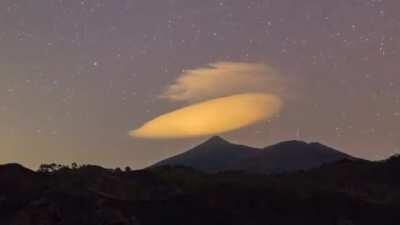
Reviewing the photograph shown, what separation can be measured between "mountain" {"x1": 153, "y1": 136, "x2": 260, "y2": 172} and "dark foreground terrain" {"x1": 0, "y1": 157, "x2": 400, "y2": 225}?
351 feet

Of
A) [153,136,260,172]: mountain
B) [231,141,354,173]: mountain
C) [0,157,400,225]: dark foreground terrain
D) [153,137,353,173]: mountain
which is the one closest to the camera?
[0,157,400,225]: dark foreground terrain

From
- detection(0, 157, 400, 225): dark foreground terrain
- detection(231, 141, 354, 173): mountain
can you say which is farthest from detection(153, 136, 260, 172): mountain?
detection(0, 157, 400, 225): dark foreground terrain

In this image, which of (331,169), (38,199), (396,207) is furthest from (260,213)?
(331,169)

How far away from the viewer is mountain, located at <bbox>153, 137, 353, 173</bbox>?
144250 mm

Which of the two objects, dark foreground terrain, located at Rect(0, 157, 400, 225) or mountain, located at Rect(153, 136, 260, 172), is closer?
dark foreground terrain, located at Rect(0, 157, 400, 225)

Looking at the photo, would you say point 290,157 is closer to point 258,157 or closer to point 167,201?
point 258,157

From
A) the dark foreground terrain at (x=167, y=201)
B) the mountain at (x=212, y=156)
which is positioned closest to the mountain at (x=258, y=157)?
the mountain at (x=212, y=156)

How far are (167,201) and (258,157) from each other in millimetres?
117306

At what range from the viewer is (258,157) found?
159875 mm

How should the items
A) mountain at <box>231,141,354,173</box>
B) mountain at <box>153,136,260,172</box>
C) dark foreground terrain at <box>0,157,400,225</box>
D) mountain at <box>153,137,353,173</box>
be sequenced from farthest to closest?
1. mountain at <box>153,136,260,172</box>
2. mountain at <box>153,137,353,173</box>
3. mountain at <box>231,141,354,173</box>
4. dark foreground terrain at <box>0,157,400,225</box>

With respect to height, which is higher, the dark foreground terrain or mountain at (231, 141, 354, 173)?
mountain at (231, 141, 354, 173)

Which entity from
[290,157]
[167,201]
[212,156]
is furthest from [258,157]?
[167,201]

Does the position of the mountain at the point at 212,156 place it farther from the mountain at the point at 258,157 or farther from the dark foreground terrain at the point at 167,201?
the dark foreground terrain at the point at 167,201

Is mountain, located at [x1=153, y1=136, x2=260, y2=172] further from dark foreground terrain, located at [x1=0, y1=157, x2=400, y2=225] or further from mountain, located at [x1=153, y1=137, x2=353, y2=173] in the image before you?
dark foreground terrain, located at [x1=0, y1=157, x2=400, y2=225]
